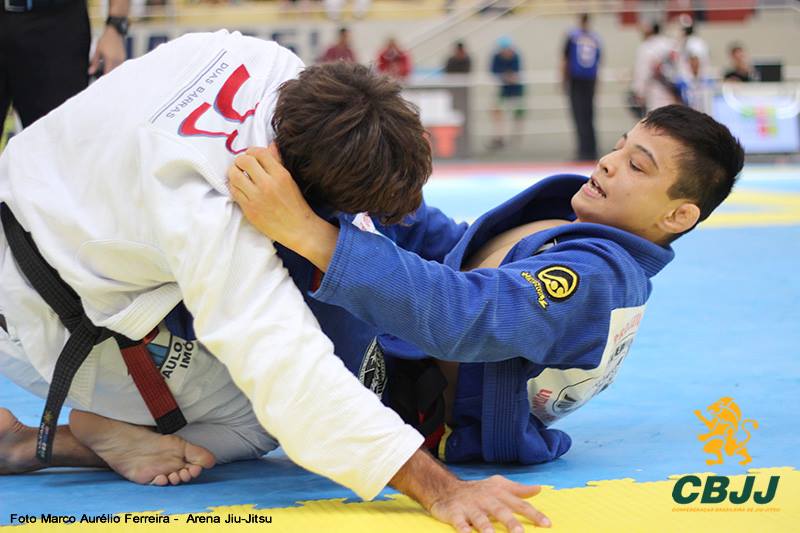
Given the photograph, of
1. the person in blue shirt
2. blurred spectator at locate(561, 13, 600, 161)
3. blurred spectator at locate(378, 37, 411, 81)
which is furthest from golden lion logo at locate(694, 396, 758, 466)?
blurred spectator at locate(378, 37, 411, 81)

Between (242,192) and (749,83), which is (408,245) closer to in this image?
(242,192)

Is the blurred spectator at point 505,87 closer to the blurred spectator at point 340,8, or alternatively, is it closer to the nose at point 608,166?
the blurred spectator at point 340,8

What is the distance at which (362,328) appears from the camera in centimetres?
250

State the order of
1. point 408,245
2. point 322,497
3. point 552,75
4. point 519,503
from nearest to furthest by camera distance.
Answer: point 519,503
point 322,497
point 408,245
point 552,75

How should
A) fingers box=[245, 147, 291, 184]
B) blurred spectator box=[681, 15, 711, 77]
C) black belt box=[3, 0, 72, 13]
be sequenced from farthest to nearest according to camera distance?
1. blurred spectator box=[681, 15, 711, 77]
2. black belt box=[3, 0, 72, 13]
3. fingers box=[245, 147, 291, 184]

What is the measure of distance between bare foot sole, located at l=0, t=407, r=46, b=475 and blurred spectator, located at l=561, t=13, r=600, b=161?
1255cm

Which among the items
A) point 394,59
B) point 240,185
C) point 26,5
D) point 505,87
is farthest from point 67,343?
point 505,87

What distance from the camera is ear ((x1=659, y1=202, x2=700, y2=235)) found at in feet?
9.00

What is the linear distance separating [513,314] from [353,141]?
1.72ft

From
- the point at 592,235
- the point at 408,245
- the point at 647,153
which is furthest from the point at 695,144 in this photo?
the point at 408,245

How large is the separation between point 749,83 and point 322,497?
1375cm

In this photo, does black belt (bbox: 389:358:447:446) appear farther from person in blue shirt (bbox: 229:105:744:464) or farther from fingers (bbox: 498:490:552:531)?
fingers (bbox: 498:490:552:531)

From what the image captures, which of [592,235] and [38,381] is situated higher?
[592,235]

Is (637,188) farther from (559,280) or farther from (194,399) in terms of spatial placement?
(194,399)
